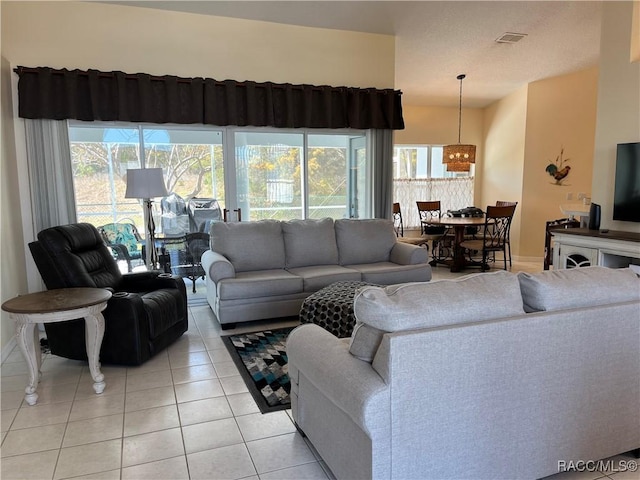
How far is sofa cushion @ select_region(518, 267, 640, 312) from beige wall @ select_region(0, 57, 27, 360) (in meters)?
3.73

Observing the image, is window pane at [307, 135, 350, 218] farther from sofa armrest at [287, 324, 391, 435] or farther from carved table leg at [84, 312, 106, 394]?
sofa armrest at [287, 324, 391, 435]

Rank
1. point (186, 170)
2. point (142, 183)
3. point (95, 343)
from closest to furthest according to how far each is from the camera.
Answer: point (95, 343) < point (142, 183) < point (186, 170)

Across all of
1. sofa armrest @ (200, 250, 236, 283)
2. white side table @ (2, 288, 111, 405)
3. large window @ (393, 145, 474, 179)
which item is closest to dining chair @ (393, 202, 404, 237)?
A: large window @ (393, 145, 474, 179)

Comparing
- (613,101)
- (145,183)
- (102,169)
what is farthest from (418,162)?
(102,169)

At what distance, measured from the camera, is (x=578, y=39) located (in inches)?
213

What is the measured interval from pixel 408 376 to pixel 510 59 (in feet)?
19.0

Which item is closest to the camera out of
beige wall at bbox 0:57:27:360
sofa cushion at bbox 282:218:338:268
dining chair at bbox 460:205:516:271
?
beige wall at bbox 0:57:27:360

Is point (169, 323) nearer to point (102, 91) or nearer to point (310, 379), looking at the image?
point (310, 379)

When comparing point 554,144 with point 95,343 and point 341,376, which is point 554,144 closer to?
point 341,376

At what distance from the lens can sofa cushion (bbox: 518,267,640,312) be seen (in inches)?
72.0

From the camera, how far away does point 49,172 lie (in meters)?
4.19

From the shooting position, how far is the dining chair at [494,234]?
6267mm

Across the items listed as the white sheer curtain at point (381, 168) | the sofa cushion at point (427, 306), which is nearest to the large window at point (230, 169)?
the white sheer curtain at point (381, 168)

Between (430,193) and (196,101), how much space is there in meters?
4.87
